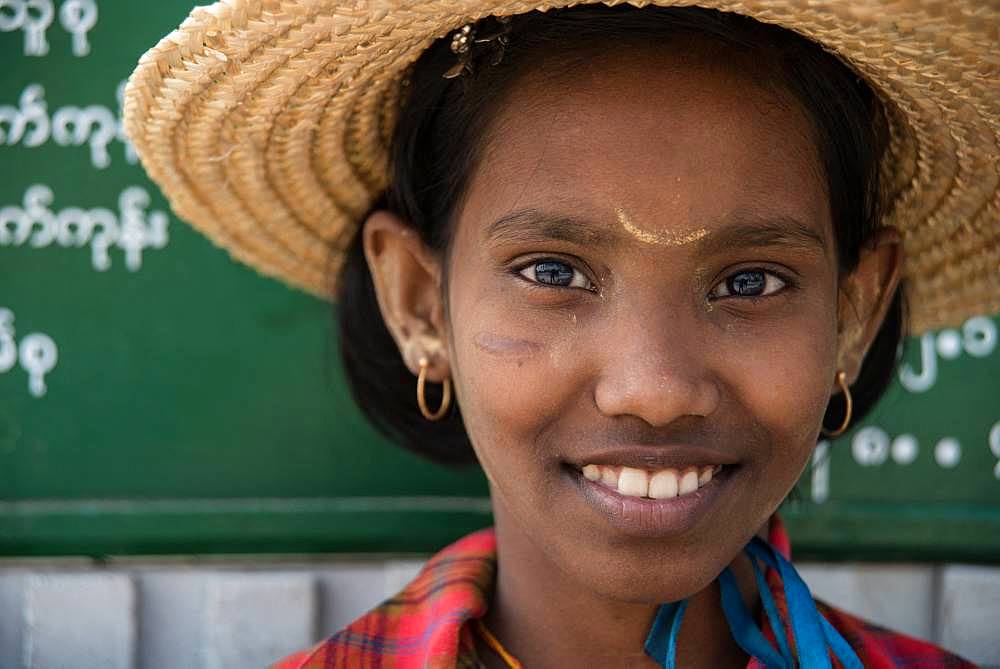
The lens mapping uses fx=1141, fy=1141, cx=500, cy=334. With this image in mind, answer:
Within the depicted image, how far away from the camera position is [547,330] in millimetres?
1254

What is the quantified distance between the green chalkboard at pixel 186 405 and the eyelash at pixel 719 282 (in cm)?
72

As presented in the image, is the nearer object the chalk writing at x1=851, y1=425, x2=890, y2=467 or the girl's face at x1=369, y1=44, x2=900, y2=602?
the girl's face at x1=369, y1=44, x2=900, y2=602

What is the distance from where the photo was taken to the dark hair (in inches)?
48.8

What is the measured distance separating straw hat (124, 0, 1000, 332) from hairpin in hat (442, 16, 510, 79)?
2 centimetres

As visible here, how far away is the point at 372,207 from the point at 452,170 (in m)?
0.27

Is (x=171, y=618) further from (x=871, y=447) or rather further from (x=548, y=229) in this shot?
(x=871, y=447)

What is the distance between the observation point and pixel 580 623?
145 centimetres

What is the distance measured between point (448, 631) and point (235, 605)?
660mm

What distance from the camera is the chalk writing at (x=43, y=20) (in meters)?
1.86

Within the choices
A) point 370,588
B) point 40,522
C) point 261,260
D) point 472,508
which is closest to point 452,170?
point 261,260

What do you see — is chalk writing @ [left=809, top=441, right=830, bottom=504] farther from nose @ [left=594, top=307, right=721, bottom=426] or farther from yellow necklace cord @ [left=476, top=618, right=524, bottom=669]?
nose @ [left=594, top=307, right=721, bottom=426]

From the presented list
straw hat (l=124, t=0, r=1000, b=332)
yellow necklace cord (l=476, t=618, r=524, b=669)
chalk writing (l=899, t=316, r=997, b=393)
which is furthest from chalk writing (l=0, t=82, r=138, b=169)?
chalk writing (l=899, t=316, r=997, b=393)

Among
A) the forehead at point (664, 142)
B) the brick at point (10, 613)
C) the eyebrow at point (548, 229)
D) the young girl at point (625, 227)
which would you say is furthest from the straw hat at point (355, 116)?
the brick at point (10, 613)

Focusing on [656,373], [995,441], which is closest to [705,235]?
[656,373]
